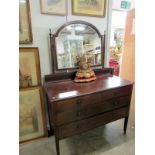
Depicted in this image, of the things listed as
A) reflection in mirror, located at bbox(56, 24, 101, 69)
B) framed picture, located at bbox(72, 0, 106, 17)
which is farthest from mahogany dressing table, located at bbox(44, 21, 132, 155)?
framed picture, located at bbox(72, 0, 106, 17)

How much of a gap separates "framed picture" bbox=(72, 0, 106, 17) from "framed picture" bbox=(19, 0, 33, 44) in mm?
526

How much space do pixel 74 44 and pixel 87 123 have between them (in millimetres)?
949

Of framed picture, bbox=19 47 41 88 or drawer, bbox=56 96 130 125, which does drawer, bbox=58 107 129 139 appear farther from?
framed picture, bbox=19 47 41 88

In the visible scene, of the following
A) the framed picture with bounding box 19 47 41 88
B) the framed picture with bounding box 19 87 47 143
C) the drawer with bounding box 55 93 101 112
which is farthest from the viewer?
the framed picture with bounding box 19 87 47 143

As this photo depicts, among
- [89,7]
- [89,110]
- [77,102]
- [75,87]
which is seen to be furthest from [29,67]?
[89,7]

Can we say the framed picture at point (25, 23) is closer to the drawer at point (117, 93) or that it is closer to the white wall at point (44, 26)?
the white wall at point (44, 26)

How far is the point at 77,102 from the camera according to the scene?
1295 mm

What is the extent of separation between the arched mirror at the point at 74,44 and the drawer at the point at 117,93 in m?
0.53

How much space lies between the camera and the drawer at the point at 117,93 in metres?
1.44

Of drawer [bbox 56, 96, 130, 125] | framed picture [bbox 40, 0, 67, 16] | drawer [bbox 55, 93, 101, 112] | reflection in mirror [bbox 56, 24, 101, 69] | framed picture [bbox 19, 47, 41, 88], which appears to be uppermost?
framed picture [bbox 40, 0, 67, 16]

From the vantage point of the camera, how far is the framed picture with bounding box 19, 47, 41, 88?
58.6 inches
